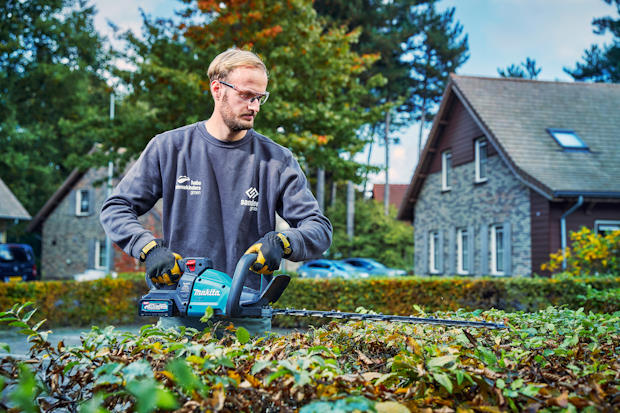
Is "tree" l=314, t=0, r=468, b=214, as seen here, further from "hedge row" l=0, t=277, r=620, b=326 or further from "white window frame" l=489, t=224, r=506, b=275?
"hedge row" l=0, t=277, r=620, b=326

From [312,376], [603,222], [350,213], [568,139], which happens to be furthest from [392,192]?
[312,376]

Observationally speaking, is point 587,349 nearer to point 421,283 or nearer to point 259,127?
point 421,283

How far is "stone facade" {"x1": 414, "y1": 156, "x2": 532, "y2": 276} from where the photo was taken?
719 inches

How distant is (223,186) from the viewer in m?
3.14

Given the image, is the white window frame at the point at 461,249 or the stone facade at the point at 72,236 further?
the stone facade at the point at 72,236

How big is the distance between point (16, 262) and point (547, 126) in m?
20.5

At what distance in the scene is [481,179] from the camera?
20.6 m

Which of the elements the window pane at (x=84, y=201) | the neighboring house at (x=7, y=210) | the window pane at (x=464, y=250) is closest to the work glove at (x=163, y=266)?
the window pane at (x=464, y=250)

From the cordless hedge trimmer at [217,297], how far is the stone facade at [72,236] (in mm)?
33393

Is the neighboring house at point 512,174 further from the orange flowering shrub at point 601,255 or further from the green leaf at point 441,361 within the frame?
the green leaf at point 441,361

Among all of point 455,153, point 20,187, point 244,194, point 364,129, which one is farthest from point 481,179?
point 20,187

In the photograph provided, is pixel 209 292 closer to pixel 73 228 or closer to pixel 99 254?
pixel 99 254

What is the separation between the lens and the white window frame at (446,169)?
23.3 meters

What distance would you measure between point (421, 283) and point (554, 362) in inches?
395
